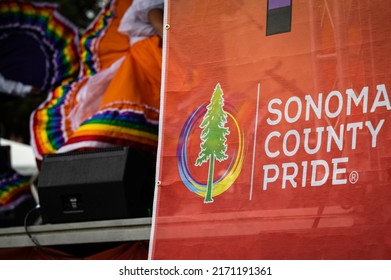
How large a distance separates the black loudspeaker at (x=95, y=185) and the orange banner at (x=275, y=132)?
735 millimetres

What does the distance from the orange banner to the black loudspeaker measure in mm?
735

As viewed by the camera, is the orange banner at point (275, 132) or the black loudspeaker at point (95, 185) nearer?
the orange banner at point (275, 132)

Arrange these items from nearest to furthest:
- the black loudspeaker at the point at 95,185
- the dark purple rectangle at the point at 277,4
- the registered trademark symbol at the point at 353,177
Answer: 1. the registered trademark symbol at the point at 353,177
2. the dark purple rectangle at the point at 277,4
3. the black loudspeaker at the point at 95,185

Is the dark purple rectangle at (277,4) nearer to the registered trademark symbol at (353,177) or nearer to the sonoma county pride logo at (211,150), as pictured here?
the sonoma county pride logo at (211,150)

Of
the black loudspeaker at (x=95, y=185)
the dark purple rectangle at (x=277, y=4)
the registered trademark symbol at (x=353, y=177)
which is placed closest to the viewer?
the registered trademark symbol at (x=353, y=177)

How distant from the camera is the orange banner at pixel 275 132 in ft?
7.86

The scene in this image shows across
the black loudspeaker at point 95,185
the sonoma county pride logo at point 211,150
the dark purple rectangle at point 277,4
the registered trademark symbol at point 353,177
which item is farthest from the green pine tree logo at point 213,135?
the black loudspeaker at point 95,185

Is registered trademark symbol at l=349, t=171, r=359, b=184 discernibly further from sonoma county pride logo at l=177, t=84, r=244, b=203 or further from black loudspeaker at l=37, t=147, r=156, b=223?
black loudspeaker at l=37, t=147, r=156, b=223

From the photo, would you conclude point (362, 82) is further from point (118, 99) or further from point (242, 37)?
point (118, 99)

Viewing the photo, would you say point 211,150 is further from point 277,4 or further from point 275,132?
point 277,4

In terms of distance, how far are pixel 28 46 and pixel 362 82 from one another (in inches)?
121

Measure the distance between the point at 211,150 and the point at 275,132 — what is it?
0.24 metres

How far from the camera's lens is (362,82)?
243 cm
